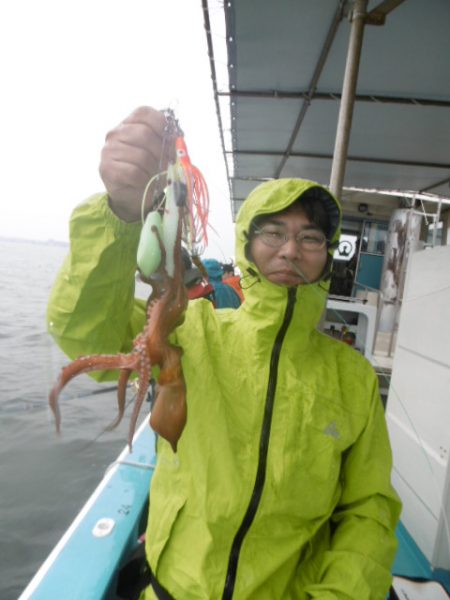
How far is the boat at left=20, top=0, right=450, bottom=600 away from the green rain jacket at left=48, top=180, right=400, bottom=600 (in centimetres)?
85

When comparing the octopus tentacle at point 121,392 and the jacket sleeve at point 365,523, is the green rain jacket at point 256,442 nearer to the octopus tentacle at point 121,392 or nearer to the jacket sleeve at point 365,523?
the jacket sleeve at point 365,523

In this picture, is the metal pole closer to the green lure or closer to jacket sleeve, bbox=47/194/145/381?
jacket sleeve, bbox=47/194/145/381

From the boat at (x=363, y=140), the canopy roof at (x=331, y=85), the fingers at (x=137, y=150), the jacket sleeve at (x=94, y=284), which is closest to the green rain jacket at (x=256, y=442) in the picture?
the jacket sleeve at (x=94, y=284)

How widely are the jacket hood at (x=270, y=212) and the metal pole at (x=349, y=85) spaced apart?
989mm

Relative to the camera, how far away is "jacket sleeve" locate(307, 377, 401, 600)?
56.5 inches

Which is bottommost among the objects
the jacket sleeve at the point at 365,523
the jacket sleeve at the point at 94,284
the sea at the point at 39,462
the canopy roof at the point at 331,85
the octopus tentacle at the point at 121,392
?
the sea at the point at 39,462

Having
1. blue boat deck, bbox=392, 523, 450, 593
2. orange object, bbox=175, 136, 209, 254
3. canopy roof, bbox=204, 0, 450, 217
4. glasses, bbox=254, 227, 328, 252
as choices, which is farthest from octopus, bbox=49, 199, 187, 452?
blue boat deck, bbox=392, 523, 450, 593

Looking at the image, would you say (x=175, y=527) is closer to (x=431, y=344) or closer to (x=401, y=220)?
(x=431, y=344)

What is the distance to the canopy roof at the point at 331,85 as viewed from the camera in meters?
2.57

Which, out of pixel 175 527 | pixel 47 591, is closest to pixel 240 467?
pixel 175 527

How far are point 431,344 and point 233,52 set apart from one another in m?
2.78

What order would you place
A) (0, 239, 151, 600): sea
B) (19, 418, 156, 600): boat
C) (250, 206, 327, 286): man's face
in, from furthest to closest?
(0, 239, 151, 600): sea → (19, 418, 156, 600): boat → (250, 206, 327, 286): man's face

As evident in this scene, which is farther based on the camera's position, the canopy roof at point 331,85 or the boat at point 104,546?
the canopy roof at point 331,85

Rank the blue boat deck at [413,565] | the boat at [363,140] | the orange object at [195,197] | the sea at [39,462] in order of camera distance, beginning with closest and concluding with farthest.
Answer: the orange object at [195,197] < the boat at [363,140] < the blue boat deck at [413,565] < the sea at [39,462]
